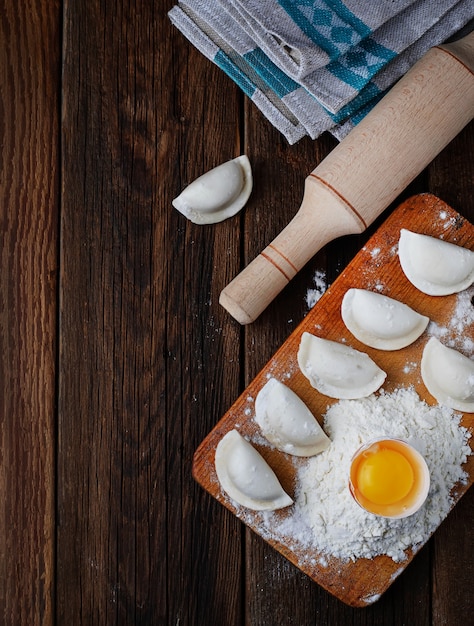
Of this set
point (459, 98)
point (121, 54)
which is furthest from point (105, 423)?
point (459, 98)

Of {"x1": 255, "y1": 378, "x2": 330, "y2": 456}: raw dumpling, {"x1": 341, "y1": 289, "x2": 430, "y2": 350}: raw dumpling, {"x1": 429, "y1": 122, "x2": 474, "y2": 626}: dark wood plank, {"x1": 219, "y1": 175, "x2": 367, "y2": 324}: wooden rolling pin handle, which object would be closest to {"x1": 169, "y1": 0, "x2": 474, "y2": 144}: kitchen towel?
{"x1": 219, "y1": 175, "x2": 367, "y2": 324}: wooden rolling pin handle

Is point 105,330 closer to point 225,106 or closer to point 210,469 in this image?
point 210,469

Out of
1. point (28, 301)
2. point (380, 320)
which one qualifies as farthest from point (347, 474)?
point (28, 301)

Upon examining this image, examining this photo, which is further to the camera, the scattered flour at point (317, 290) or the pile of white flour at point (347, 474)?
the scattered flour at point (317, 290)

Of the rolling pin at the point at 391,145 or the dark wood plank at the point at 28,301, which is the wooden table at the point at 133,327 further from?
the rolling pin at the point at 391,145

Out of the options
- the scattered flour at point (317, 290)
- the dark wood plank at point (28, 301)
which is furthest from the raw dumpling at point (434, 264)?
the dark wood plank at point (28, 301)

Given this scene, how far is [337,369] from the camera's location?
93 centimetres

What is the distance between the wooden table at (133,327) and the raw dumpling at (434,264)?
0.33 ft

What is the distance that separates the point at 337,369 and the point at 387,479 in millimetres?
157

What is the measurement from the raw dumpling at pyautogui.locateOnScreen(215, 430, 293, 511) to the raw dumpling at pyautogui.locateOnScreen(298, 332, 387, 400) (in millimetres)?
128

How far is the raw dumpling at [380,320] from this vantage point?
A: 93 cm

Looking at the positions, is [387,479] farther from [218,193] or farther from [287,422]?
[218,193]

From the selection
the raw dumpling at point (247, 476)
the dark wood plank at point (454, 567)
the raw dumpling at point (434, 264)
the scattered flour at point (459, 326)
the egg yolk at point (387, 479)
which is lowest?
the dark wood plank at point (454, 567)

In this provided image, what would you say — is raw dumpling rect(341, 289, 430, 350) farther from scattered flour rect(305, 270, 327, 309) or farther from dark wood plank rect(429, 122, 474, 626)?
dark wood plank rect(429, 122, 474, 626)
